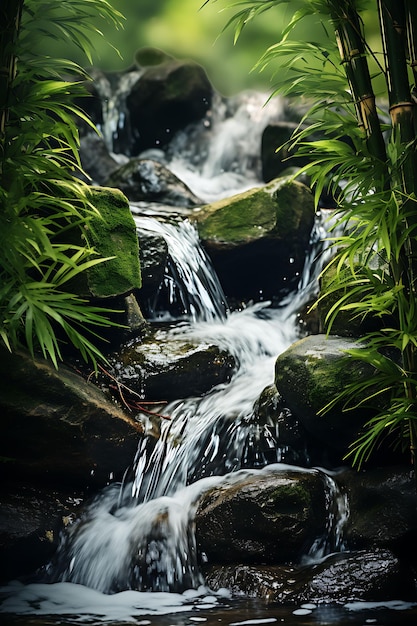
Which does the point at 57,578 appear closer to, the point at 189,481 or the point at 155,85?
the point at 189,481

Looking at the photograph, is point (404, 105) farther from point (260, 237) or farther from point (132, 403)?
point (260, 237)

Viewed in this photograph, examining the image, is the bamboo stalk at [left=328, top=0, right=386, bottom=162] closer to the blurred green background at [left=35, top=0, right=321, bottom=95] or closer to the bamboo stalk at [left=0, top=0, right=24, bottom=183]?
the bamboo stalk at [left=0, top=0, right=24, bottom=183]

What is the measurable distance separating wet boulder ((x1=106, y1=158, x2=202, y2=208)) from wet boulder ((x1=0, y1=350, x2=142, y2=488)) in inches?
122

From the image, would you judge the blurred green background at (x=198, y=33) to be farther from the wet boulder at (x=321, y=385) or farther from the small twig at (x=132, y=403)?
the small twig at (x=132, y=403)

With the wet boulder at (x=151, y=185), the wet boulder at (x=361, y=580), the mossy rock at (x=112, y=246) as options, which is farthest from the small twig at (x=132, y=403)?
the wet boulder at (x=151, y=185)

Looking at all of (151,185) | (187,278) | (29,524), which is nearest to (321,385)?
(29,524)

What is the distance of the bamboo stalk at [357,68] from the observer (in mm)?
2426

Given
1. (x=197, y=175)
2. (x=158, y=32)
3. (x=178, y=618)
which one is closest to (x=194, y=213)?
(x=158, y=32)

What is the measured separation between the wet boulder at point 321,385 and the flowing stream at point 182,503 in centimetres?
21

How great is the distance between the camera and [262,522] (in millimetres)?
3000

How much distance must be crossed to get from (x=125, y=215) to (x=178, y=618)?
2.27 m

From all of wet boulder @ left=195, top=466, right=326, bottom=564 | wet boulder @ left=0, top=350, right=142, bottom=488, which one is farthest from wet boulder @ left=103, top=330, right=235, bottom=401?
wet boulder @ left=195, top=466, right=326, bottom=564

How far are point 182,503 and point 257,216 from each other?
102 inches

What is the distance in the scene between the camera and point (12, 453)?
126 inches
